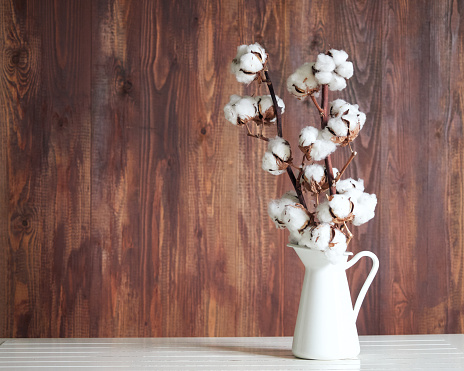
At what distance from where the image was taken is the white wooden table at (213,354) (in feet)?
3.47

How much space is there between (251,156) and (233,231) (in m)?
0.20

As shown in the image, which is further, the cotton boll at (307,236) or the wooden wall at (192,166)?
the wooden wall at (192,166)

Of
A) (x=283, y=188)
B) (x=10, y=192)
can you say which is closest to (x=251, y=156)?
(x=283, y=188)

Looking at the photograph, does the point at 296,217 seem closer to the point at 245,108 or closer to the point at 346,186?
the point at 346,186

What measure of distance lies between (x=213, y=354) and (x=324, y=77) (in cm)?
63

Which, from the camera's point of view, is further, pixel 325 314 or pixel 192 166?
pixel 192 166

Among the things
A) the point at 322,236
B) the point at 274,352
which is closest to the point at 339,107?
the point at 322,236

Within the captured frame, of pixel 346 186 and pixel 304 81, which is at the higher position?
pixel 304 81

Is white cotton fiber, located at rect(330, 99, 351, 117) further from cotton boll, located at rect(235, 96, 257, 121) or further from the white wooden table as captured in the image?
the white wooden table

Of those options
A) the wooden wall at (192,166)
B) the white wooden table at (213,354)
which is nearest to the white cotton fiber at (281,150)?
the wooden wall at (192,166)

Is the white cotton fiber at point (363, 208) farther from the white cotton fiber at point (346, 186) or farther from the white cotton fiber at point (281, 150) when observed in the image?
the white cotton fiber at point (281, 150)

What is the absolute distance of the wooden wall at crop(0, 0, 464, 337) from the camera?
1333 millimetres

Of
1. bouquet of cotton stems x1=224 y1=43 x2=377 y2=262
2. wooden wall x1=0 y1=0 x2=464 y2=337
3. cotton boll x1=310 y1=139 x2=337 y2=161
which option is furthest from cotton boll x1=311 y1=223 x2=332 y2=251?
wooden wall x1=0 y1=0 x2=464 y2=337

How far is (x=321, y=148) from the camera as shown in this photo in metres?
0.99
